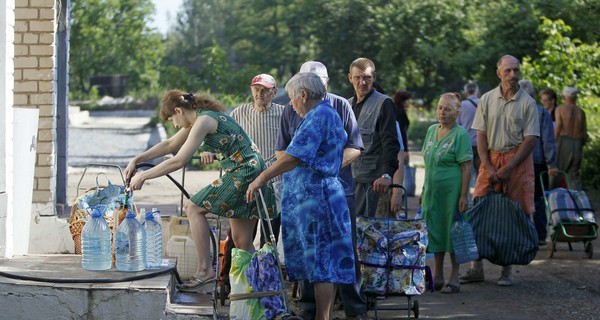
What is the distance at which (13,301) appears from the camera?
7.43m

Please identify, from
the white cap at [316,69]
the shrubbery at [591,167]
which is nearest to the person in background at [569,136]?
the shrubbery at [591,167]

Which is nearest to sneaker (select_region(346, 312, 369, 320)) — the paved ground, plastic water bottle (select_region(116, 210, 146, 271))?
the paved ground

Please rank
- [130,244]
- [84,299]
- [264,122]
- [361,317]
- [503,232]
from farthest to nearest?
1. [503,232]
2. [264,122]
3. [361,317]
4. [130,244]
5. [84,299]

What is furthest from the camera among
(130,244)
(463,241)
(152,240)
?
(463,241)

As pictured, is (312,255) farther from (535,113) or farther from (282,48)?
(282,48)

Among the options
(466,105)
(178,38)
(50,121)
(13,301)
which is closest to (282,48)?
(178,38)

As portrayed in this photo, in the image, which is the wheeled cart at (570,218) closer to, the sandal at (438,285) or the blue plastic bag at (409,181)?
the sandal at (438,285)

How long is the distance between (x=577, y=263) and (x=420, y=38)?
32361 millimetres

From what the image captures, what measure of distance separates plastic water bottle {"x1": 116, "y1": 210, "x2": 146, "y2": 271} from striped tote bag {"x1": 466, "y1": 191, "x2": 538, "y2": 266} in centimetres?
365

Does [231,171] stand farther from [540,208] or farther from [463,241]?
[540,208]

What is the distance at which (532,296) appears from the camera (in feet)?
33.3

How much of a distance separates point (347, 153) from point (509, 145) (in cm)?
310

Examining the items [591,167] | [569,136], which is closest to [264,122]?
[569,136]

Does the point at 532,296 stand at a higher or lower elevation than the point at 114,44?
lower
